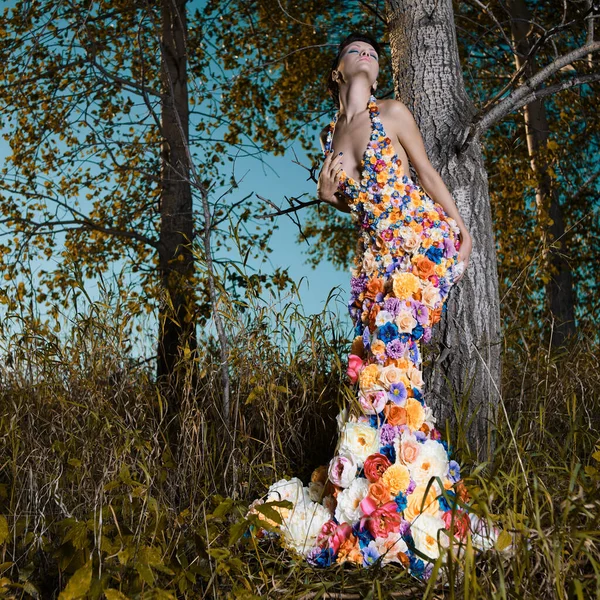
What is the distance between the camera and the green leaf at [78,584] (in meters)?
1.97

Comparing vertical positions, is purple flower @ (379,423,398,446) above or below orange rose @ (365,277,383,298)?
below

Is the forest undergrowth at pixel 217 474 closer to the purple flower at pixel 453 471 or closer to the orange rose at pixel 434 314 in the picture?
the purple flower at pixel 453 471

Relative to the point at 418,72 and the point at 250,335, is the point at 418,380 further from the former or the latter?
the point at 418,72

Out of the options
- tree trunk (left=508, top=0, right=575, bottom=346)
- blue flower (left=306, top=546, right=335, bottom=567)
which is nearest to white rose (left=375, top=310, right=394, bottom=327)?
blue flower (left=306, top=546, right=335, bottom=567)

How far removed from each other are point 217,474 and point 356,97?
6.19ft

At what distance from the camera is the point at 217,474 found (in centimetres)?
319

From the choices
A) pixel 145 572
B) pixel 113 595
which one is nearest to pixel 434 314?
pixel 145 572

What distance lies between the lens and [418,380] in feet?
9.59

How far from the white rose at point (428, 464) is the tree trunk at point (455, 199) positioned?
500 millimetres

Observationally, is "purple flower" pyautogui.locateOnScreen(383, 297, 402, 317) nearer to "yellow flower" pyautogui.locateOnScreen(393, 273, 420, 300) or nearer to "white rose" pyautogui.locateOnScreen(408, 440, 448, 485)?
"yellow flower" pyautogui.locateOnScreen(393, 273, 420, 300)

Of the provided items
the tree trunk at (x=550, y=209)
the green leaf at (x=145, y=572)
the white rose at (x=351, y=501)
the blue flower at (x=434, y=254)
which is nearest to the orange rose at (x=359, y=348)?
the blue flower at (x=434, y=254)

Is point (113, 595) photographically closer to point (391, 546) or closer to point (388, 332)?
point (391, 546)

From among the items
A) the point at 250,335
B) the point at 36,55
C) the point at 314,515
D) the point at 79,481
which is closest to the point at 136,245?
the point at 36,55

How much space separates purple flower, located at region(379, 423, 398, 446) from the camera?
111 inches
